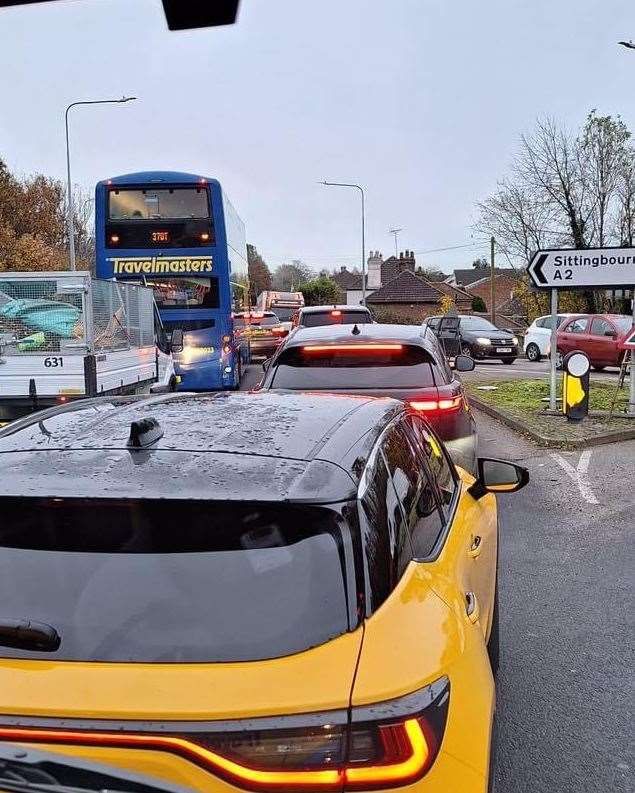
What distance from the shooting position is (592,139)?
3788 centimetres

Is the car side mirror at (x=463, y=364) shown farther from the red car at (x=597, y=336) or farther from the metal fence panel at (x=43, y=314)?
the red car at (x=597, y=336)

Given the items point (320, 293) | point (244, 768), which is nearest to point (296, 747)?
point (244, 768)

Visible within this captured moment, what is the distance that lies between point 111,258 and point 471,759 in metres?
15.2

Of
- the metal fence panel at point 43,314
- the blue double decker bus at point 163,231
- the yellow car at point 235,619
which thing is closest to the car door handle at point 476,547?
the yellow car at point 235,619

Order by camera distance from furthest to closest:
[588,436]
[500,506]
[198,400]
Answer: [588,436], [500,506], [198,400]

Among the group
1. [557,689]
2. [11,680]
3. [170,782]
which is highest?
[11,680]

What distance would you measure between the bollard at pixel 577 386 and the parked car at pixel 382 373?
17.7 feet

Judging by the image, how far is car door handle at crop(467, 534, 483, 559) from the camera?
2959 mm

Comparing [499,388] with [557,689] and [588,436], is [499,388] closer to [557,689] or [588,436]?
[588,436]

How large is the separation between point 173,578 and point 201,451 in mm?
468

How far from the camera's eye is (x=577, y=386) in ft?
37.1

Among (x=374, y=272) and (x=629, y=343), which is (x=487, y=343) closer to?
(x=629, y=343)

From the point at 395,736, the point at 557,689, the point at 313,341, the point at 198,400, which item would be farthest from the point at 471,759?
the point at 313,341

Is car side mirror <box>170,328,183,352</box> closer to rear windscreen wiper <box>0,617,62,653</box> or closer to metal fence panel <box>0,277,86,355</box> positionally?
metal fence panel <box>0,277,86,355</box>
